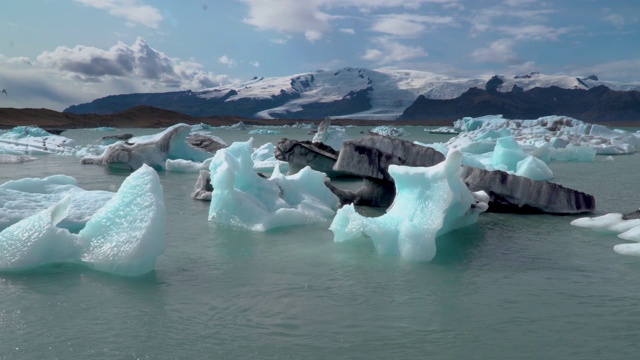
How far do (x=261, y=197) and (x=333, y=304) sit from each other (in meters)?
4.34

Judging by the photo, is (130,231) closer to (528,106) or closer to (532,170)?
(532,170)

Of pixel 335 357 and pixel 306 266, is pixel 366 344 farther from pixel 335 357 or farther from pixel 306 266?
pixel 306 266

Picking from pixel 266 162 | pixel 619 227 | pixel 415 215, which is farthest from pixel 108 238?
pixel 266 162

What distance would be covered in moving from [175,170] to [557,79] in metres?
178

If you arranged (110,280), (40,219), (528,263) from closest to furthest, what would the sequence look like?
(110,280) → (40,219) → (528,263)

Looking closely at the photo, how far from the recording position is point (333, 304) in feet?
15.1

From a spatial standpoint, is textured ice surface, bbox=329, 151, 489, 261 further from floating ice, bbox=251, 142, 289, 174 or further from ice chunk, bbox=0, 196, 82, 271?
floating ice, bbox=251, 142, 289, 174

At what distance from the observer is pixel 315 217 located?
8320 millimetres

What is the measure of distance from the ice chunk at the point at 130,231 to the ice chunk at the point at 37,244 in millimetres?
180

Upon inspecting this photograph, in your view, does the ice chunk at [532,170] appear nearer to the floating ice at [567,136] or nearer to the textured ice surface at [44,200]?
the floating ice at [567,136]

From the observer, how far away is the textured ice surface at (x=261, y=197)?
26.1ft

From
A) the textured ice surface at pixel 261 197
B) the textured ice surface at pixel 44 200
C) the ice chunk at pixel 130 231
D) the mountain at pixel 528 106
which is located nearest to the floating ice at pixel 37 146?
the textured ice surface at pixel 44 200

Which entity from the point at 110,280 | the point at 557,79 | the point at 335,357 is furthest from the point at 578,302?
the point at 557,79

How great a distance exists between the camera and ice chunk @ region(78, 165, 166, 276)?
17.1 feet
